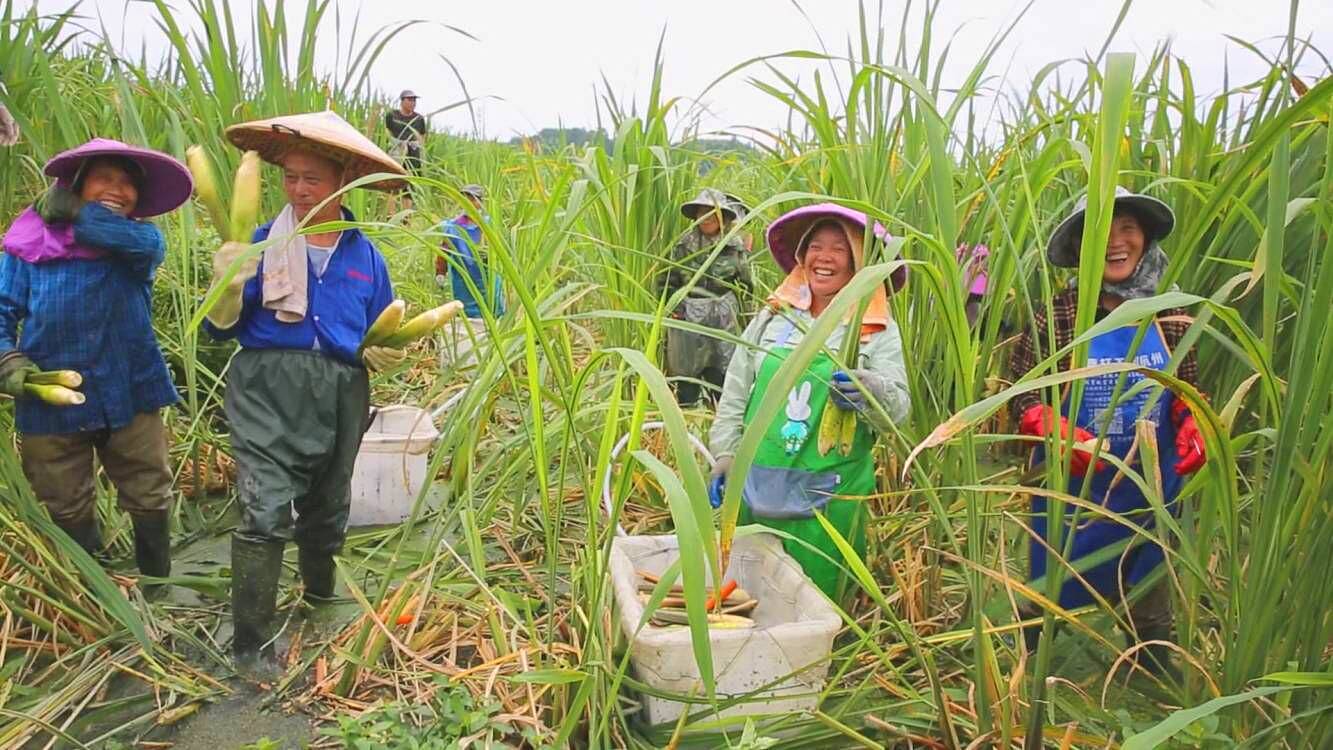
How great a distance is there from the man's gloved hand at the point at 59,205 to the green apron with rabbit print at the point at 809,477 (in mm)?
1666

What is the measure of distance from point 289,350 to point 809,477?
3.96 feet

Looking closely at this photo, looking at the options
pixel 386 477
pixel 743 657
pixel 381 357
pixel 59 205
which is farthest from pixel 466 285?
pixel 743 657

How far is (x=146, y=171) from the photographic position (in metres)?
2.18

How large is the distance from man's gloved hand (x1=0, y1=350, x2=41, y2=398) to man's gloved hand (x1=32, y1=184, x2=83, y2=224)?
332mm

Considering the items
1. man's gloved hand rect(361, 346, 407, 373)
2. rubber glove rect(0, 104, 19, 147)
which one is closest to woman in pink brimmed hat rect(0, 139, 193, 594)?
rubber glove rect(0, 104, 19, 147)

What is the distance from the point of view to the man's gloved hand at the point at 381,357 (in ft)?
6.73

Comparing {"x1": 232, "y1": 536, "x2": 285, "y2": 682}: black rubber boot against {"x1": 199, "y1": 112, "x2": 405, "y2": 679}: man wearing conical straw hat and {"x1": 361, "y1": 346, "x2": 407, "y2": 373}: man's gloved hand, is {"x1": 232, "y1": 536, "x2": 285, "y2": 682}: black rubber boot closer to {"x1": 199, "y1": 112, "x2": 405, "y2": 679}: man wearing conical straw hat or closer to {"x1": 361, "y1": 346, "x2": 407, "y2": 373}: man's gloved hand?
{"x1": 199, "y1": 112, "x2": 405, "y2": 679}: man wearing conical straw hat

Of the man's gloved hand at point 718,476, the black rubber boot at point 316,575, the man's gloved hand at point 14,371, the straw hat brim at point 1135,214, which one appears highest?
the straw hat brim at point 1135,214

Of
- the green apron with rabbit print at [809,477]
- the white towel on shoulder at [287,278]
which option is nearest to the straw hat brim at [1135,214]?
the green apron with rabbit print at [809,477]

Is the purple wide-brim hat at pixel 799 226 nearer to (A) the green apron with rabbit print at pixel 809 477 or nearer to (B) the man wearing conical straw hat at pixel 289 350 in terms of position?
(A) the green apron with rabbit print at pixel 809 477

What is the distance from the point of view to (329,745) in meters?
1.62

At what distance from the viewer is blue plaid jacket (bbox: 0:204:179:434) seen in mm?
2088

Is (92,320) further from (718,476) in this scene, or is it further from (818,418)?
(818,418)

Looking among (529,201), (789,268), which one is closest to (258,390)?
(529,201)
